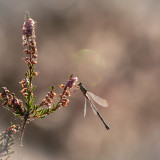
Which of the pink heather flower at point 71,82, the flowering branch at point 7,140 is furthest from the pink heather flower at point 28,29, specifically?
the flowering branch at point 7,140

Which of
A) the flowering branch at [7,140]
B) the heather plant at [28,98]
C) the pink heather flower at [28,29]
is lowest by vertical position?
the flowering branch at [7,140]

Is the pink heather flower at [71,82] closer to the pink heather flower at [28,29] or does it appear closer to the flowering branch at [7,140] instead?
the pink heather flower at [28,29]

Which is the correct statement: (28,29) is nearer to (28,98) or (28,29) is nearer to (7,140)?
(28,98)

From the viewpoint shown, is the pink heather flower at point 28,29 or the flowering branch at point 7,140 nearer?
the pink heather flower at point 28,29

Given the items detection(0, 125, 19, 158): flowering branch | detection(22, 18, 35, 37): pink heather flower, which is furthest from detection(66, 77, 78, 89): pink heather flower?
detection(0, 125, 19, 158): flowering branch

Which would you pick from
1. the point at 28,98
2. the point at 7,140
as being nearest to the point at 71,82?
the point at 28,98

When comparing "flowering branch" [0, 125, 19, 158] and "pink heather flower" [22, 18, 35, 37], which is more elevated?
"pink heather flower" [22, 18, 35, 37]

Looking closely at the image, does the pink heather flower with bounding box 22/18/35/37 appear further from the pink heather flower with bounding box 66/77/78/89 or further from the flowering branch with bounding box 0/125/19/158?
the flowering branch with bounding box 0/125/19/158

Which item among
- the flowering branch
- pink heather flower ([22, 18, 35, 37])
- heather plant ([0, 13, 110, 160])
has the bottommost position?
the flowering branch

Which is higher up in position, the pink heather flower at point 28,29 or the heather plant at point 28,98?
the pink heather flower at point 28,29

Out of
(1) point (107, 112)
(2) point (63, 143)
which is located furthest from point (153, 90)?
(2) point (63, 143)

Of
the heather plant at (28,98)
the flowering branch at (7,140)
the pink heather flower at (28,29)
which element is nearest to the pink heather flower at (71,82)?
the heather plant at (28,98)
